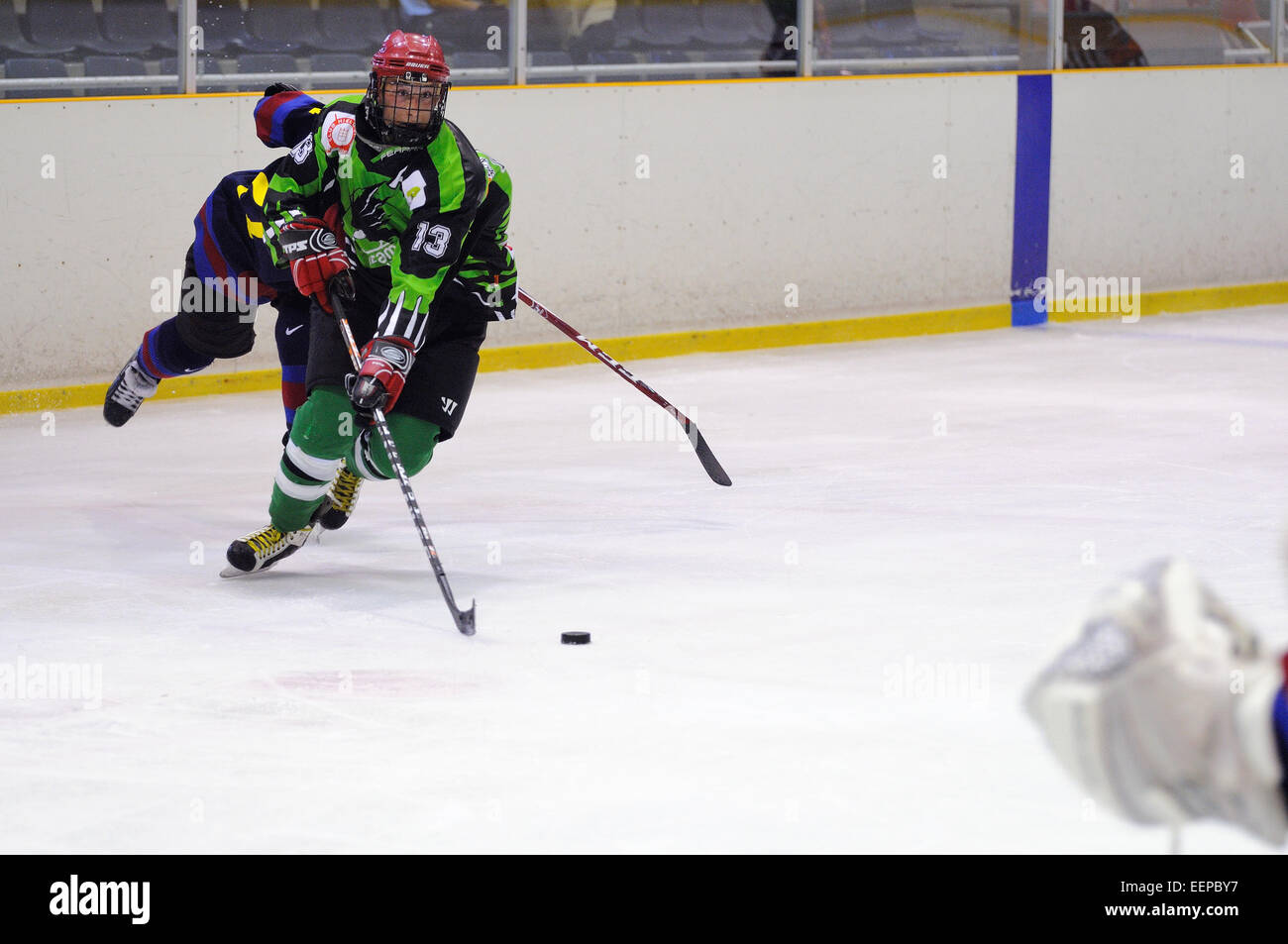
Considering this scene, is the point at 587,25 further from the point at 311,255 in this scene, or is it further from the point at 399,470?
the point at 399,470

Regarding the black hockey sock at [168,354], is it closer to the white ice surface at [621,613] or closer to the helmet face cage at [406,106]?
the white ice surface at [621,613]

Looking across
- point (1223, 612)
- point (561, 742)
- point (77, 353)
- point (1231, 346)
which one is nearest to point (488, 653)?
point (561, 742)

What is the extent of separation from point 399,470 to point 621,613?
544mm

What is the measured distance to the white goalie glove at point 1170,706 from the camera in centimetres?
140

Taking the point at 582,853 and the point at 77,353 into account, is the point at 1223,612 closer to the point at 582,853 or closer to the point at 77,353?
the point at 582,853

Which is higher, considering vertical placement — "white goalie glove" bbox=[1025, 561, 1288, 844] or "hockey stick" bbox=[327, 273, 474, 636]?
"white goalie glove" bbox=[1025, 561, 1288, 844]

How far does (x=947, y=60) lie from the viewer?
28.3 feet

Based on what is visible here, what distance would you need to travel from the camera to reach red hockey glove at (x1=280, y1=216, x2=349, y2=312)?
430cm

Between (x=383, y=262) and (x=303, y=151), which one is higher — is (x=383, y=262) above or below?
below

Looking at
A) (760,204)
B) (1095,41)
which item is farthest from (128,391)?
(1095,41)

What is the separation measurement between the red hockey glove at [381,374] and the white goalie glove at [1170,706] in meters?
2.73

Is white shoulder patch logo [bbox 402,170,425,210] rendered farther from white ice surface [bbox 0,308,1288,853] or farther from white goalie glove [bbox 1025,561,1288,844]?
white goalie glove [bbox 1025,561,1288,844]

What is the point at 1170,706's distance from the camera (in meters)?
1.40

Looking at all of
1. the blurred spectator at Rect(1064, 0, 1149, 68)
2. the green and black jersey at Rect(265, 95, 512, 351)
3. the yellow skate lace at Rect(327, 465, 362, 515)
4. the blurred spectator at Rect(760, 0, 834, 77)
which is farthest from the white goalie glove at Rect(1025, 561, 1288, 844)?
the blurred spectator at Rect(1064, 0, 1149, 68)
